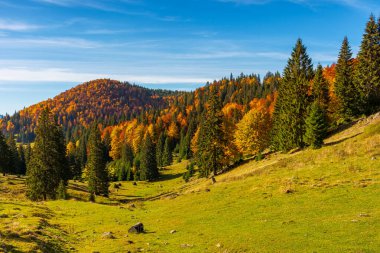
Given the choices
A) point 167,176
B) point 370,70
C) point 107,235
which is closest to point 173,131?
point 167,176

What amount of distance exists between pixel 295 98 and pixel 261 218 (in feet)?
126

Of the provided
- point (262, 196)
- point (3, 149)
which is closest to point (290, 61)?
point (262, 196)

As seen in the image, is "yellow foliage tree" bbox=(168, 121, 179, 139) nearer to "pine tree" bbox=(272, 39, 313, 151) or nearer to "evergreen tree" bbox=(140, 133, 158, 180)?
"evergreen tree" bbox=(140, 133, 158, 180)

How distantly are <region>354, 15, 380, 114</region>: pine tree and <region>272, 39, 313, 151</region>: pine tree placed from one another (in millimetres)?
14228

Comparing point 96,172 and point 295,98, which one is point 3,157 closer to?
point 96,172

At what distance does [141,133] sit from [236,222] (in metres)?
141

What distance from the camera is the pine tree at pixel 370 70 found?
62875 millimetres

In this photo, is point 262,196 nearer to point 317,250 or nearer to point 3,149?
point 317,250

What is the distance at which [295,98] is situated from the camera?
57469 millimetres

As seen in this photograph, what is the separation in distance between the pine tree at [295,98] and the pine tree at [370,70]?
14228 millimetres

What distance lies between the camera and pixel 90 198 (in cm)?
5622

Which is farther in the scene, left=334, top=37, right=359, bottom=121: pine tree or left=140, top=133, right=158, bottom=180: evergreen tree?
left=140, top=133, right=158, bottom=180: evergreen tree

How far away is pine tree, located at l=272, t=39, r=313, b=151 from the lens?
56.9 metres

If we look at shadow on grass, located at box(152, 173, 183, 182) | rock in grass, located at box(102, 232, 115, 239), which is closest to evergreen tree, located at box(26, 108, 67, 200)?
rock in grass, located at box(102, 232, 115, 239)
